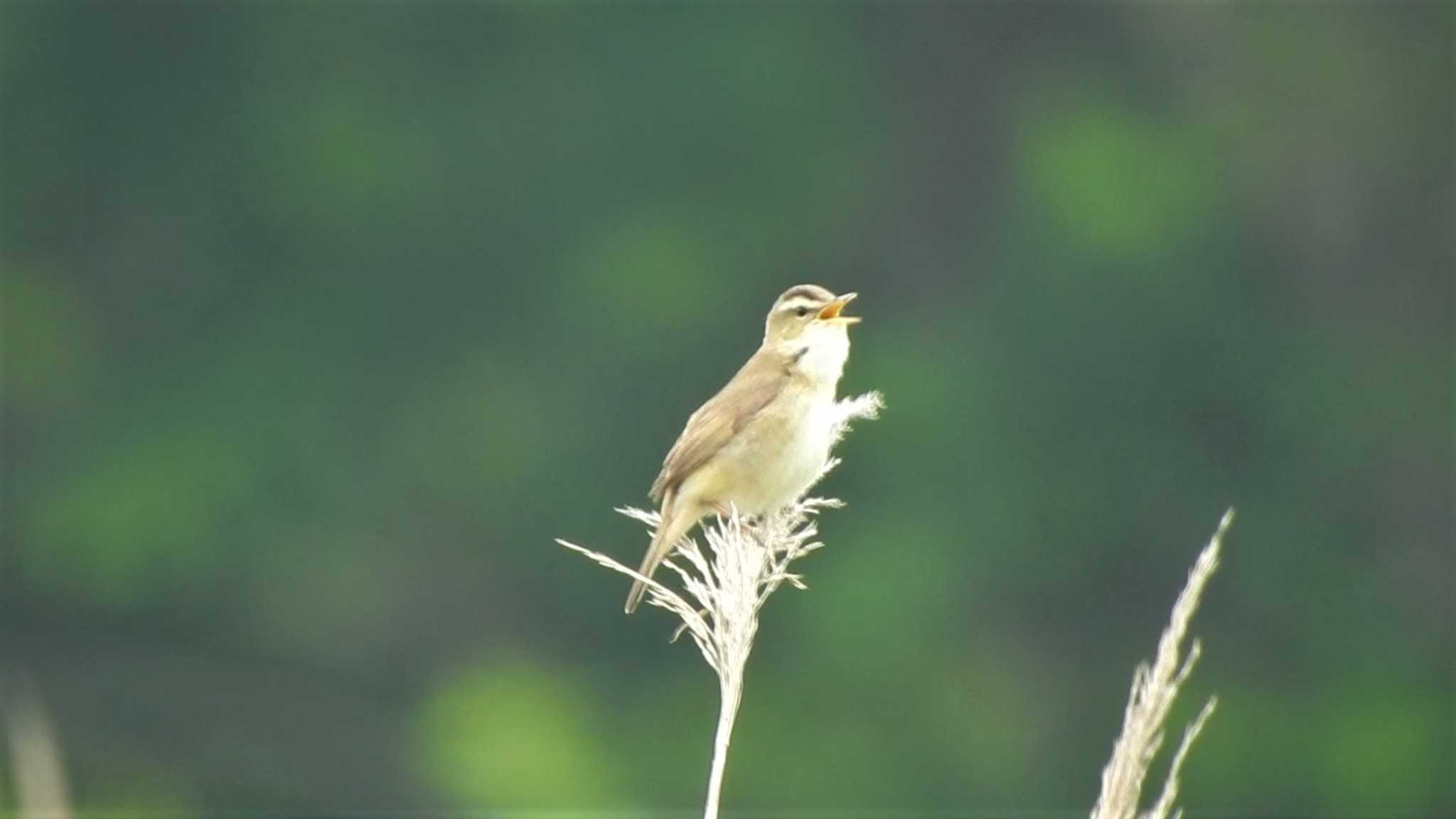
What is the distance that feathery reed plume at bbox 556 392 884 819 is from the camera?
3.46 metres

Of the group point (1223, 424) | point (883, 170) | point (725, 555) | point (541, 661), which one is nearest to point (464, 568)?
point (541, 661)

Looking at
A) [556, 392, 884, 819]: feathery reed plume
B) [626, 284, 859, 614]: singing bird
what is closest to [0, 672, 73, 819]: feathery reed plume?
[556, 392, 884, 819]: feathery reed plume

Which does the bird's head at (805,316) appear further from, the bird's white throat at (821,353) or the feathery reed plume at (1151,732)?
the feathery reed plume at (1151,732)

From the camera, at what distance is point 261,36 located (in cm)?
2309

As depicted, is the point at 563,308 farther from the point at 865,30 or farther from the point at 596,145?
the point at 865,30

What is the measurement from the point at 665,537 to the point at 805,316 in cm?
89

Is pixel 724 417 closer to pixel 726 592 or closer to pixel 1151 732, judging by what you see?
pixel 726 592

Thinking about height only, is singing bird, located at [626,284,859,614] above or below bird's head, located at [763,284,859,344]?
below

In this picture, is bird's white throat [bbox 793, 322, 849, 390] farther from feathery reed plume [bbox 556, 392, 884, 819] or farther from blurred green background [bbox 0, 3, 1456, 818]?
blurred green background [bbox 0, 3, 1456, 818]

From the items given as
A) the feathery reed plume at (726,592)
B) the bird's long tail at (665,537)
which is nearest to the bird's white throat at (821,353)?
the bird's long tail at (665,537)

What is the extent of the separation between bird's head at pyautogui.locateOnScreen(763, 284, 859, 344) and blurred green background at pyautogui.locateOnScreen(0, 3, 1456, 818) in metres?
12.1

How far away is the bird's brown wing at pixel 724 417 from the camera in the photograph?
6.11 m

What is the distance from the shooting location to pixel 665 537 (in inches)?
231

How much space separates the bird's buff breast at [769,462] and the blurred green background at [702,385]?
1250cm
